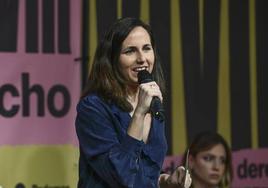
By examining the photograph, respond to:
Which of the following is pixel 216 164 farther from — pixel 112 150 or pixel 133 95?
pixel 112 150

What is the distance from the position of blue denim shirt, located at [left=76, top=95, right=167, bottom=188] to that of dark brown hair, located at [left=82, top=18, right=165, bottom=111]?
0.10 ft

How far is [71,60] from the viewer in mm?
3523

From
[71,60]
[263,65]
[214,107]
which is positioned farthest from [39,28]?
[263,65]

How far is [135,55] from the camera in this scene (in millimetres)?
2311

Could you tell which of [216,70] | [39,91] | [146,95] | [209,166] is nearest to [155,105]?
[146,95]

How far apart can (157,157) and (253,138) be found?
1.98 metres

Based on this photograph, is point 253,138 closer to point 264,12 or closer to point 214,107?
point 214,107

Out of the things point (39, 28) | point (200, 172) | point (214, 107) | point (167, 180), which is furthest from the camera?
point (214, 107)

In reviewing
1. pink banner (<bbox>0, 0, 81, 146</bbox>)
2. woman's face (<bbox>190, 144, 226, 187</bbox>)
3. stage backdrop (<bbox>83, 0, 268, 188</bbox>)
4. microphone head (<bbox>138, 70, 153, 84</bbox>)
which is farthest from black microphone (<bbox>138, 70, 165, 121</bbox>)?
woman's face (<bbox>190, 144, 226, 187</bbox>)

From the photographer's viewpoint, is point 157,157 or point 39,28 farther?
point 39,28

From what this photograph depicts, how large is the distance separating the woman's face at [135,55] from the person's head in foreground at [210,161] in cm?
154

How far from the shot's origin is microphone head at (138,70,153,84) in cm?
219

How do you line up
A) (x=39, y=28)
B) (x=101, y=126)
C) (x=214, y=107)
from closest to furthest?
(x=101, y=126) < (x=39, y=28) < (x=214, y=107)

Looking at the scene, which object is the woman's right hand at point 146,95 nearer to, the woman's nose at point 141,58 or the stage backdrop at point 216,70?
the woman's nose at point 141,58
